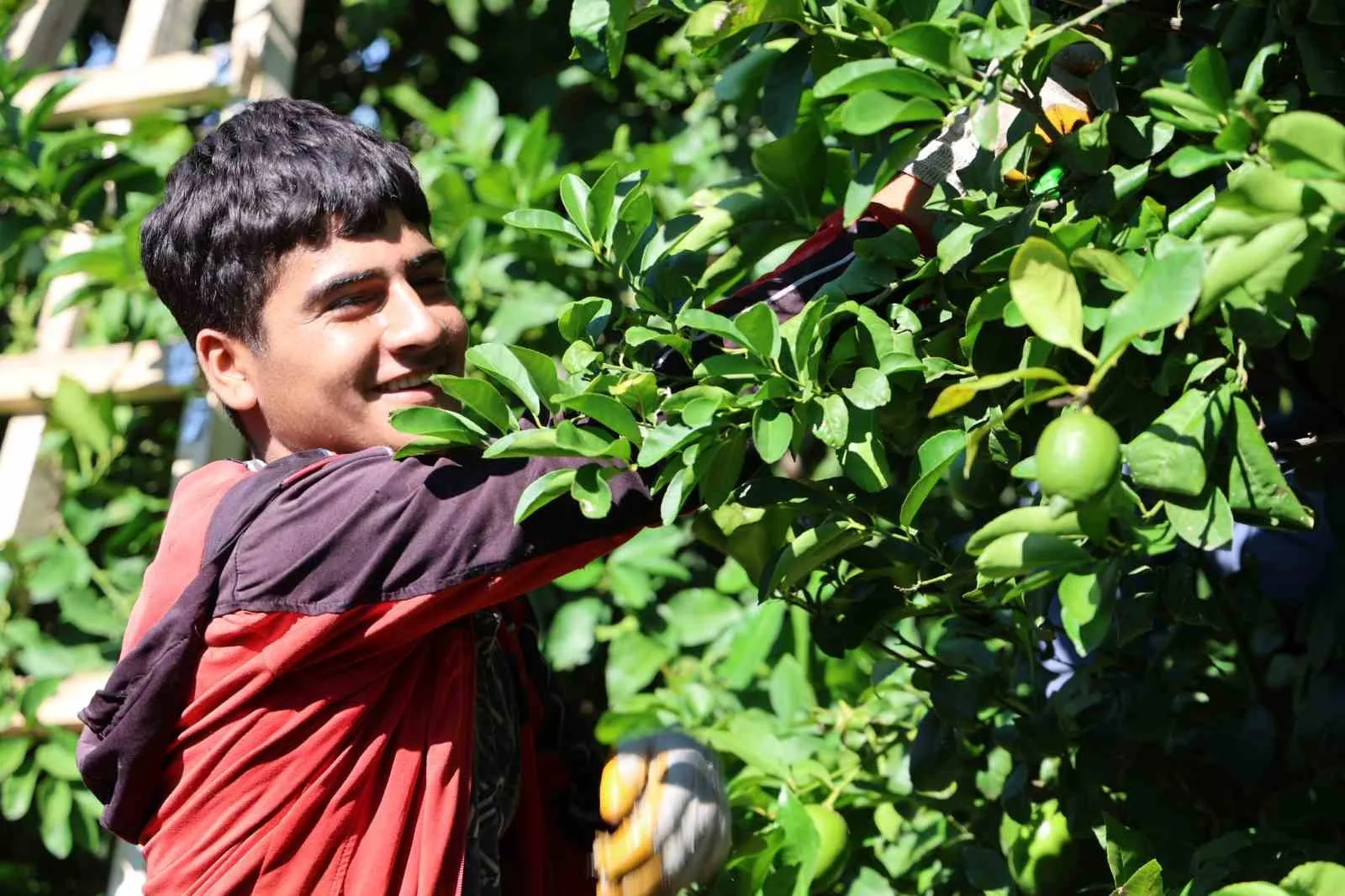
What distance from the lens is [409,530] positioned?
1.03 meters

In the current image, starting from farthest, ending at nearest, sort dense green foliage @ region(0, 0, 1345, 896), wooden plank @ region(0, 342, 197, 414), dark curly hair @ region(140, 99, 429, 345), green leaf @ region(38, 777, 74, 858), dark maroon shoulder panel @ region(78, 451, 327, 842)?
wooden plank @ region(0, 342, 197, 414) → green leaf @ region(38, 777, 74, 858) → dark curly hair @ region(140, 99, 429, 345) → dark maroon shoulder panel @ region(78, 451, 327, 842) → dense green foliage @ region(0, 0, 1345, 896)

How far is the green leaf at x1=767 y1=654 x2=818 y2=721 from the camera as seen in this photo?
5.69 ft

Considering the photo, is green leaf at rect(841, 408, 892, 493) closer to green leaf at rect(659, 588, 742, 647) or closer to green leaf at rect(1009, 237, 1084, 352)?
green leaf at rect(1009, 237, 1084, 352)

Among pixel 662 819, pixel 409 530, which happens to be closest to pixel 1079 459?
pixel 409 530

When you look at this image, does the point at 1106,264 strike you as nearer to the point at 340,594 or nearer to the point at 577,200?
the point at 577,200

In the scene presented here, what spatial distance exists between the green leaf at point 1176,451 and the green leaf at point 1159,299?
0.29 ft

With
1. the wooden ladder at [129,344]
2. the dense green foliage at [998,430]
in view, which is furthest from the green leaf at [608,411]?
the wooden ladder at [129,344]

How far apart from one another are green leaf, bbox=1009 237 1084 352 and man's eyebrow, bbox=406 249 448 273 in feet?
Answer: 2.01

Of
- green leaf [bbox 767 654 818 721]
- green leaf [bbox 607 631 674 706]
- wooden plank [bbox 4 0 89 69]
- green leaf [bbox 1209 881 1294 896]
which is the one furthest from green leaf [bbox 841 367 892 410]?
wooden plank [bbox 4 0 89 69]

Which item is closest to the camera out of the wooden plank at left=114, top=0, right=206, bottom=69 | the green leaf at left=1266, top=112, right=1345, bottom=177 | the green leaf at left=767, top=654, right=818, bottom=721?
the green leaf at left=1266, top=112, right=1345, bottom=177

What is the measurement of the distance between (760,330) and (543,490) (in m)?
0.15

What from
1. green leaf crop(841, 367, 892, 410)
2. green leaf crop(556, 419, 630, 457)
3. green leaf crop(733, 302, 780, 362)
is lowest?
green leaf crop(556, 419, 630, 457)

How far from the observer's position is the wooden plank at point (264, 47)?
83.7 inches

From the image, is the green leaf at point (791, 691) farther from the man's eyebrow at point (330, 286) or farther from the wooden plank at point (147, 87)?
the wooden plank at point (147, 87)
